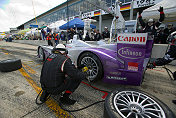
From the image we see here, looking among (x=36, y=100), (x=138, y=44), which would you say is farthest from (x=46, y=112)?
(x=138, y=44)

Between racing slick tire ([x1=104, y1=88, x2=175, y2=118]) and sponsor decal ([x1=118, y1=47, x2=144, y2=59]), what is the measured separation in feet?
2.43

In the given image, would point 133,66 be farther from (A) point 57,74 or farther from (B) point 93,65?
(A) point 57,74

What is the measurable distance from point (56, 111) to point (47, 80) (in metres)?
0.59

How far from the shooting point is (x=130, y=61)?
208 cm

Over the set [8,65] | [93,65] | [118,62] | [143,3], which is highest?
[143,3]

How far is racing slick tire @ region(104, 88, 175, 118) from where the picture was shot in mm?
1316

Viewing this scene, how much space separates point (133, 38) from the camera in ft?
6.47

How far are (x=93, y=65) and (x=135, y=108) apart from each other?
1.41m

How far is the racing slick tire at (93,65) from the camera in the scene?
2.41 metres

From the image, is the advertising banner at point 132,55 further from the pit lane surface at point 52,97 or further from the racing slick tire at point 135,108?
the pit lane surface at point 52,97

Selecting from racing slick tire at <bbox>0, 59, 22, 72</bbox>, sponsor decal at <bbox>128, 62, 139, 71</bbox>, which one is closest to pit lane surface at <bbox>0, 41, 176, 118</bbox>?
racing slick tire at <bbox>0, 59, 22, 72</bbox>

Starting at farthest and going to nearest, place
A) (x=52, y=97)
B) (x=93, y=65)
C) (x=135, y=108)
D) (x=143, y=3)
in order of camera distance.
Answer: (x=143, y=3) → (x=93, y=65) → (x=52, y=97) → (x=135, y=108)

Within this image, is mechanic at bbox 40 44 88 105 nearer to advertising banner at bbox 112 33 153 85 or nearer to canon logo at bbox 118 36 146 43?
advertising banner at bbox 112 33 153 85

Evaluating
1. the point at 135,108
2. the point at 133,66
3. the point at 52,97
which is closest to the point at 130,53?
the point at 133,66
